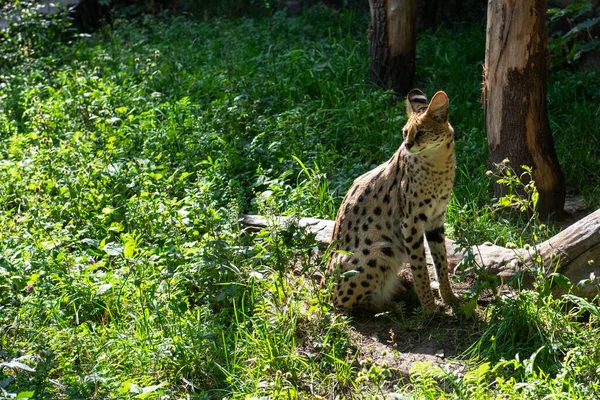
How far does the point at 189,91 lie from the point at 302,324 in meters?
4.36

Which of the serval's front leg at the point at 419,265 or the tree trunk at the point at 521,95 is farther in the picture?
the tree trunk at the point at 521,95

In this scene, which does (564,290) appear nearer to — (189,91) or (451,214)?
(451,214)

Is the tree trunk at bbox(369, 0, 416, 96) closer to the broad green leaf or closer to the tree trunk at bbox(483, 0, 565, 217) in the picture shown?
the tree trunk at bbox(483, 0, 565, 217)

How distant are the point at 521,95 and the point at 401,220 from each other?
1839 mm

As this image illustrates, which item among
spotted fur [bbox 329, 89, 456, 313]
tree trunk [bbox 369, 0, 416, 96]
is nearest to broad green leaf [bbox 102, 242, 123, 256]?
spotted fur [bbox 329, 89, 456, 313]

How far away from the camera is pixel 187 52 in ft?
33.1

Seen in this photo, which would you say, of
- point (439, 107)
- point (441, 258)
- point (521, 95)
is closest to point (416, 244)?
point (441, 258)

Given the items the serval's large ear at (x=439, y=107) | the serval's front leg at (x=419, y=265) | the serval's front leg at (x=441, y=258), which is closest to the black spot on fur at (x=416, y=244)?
the serval's front leg at (x=419, y=265)

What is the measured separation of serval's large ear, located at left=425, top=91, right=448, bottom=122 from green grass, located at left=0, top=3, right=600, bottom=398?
98 cm

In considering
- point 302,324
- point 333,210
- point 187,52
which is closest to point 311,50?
point 187,52

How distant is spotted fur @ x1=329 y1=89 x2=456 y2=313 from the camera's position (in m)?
5.38

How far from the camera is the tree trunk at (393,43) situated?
8742 mm

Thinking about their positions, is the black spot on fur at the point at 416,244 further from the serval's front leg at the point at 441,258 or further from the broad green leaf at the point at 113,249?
the broad green leaf at the point at 113,249

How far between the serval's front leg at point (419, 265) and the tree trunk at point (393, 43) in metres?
3.80
